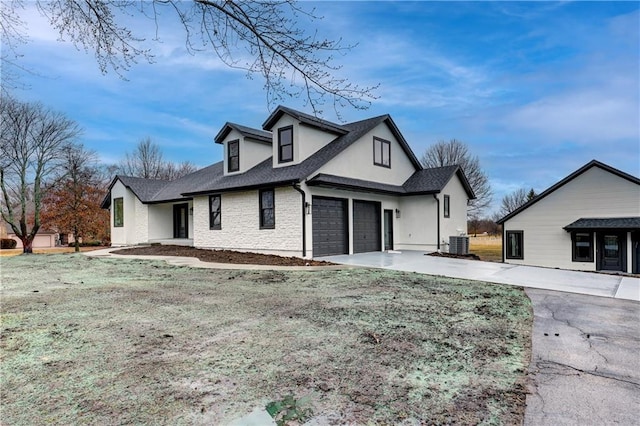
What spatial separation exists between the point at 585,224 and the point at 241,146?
17.9 metres

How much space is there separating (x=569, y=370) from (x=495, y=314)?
200 cm

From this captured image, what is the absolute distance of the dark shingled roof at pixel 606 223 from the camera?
16859mm

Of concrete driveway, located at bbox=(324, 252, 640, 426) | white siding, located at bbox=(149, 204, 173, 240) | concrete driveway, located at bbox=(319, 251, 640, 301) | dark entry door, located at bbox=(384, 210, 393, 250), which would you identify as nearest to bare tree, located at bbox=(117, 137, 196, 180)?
white siding, located at bbox=(149, 204, 173, 240)

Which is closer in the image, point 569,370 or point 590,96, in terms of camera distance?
point 569,370

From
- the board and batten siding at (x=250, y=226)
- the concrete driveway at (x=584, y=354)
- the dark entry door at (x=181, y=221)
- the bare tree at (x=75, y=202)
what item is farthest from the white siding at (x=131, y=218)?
the concrete driveway at (x=584, y=354)

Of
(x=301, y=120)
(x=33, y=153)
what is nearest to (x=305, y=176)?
(x=301, y=120)

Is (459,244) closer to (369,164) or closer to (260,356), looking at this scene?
(369,164)

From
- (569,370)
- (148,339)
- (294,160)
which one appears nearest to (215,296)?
(148,339)

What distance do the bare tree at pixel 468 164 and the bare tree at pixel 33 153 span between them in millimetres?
32118

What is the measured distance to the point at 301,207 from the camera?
13.2m

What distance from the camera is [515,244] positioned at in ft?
69.4

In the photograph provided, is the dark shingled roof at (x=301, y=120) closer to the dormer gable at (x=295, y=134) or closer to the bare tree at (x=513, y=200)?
the dormer gable at (x=295, y=134)

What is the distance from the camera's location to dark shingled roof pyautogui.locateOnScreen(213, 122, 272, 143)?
16922mm

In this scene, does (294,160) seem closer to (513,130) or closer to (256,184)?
(256,184)
